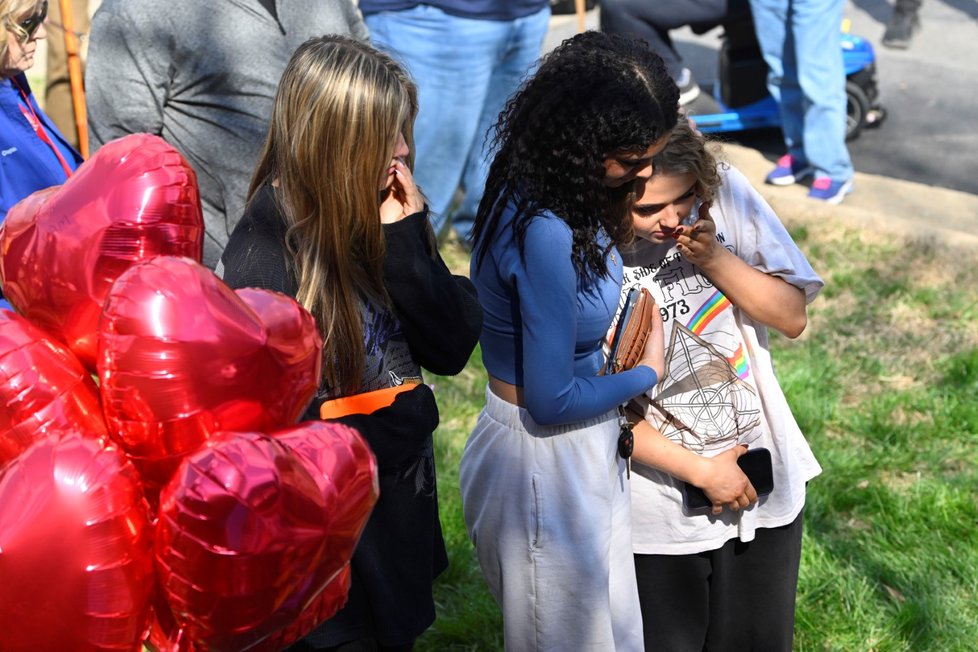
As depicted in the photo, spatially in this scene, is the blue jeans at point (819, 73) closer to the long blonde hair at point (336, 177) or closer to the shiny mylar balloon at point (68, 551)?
the long blonde hair at point (336, 177)

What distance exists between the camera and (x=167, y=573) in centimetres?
125

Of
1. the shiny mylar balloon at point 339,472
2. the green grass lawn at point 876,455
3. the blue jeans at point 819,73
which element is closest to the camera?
the shiny mylar balloon at point 339,472

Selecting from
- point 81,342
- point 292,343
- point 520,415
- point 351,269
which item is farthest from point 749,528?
point 81,342

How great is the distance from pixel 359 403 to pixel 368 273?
8.8 inches

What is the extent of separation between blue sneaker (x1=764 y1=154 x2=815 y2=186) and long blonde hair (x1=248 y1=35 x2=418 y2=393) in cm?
415

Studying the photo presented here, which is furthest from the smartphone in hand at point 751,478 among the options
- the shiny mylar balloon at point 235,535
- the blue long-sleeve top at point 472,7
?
the blue long-sleeve top at point 472,7

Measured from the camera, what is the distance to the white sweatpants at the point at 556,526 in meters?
2.13

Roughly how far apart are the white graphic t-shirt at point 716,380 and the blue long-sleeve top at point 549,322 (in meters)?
0.13

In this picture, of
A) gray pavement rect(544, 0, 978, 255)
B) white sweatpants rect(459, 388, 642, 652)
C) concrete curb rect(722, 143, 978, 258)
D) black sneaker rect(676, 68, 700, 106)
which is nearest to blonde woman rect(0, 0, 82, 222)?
white sweatpants rect(459, 388, 642, 652)

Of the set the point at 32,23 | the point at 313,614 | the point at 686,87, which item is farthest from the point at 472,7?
the point at 313,614

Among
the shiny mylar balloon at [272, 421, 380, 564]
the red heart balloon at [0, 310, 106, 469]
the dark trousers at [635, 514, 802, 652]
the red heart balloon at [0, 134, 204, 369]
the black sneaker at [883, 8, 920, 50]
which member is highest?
the red heart balloon at [0, 134, 204, 369]

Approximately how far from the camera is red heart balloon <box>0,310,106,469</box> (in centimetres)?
133

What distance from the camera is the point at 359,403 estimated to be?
1958mm

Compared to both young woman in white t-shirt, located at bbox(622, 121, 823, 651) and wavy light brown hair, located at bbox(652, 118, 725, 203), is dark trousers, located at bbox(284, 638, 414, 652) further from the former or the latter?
wavy light brown hair, located at bbox(652, 118, 725, 203)
